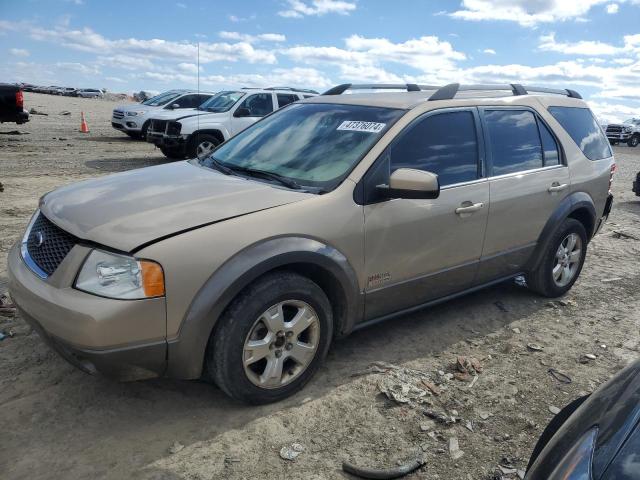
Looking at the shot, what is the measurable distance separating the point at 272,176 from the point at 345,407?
1502 millimetres

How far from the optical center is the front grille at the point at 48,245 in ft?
9.29

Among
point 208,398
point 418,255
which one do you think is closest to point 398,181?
point 418,255

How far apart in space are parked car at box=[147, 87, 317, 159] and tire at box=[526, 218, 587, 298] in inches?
328

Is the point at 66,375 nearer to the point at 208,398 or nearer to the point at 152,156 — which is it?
the point at 208,398

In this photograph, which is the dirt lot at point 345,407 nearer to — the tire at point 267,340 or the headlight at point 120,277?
the tire at point 267,340

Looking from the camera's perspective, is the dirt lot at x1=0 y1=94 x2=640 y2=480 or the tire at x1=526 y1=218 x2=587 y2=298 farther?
the tire at x1=526 y1=218 x2=587 y2=298

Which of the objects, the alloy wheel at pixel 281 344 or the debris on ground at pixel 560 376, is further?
the debris on ground at pixel 560 376

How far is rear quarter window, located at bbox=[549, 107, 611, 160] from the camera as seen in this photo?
488 cm

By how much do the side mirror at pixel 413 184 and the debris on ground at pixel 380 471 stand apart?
59.0 inches

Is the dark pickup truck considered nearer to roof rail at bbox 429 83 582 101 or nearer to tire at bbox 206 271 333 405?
roof rail at bbox 429 83 582 101

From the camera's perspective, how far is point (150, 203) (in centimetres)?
300

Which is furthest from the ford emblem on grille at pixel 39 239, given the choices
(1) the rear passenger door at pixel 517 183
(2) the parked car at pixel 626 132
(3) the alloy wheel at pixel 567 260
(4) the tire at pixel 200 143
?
(2) the parked car at pixel 626 132

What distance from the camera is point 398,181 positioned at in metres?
3.23

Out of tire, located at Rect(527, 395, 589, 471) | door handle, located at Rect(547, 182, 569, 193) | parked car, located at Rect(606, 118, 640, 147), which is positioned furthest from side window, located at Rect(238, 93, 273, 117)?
parked car, located at Rect(606, 118, 640, 147)
